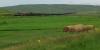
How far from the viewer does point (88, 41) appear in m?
16.0

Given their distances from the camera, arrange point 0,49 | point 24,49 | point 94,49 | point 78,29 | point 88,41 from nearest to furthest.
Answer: point 94,49 < point 24,49 < point 88,41 < point 0,49 < point 78,29

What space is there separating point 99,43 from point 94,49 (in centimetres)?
176

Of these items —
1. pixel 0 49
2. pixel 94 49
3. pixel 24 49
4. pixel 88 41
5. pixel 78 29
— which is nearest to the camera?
pixel 94 49

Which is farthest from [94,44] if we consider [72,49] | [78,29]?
[78,29]

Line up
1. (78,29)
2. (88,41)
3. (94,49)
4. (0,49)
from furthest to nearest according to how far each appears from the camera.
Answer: (78,29) → (0,49) → (88,41) → (94,49)

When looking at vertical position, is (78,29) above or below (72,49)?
below

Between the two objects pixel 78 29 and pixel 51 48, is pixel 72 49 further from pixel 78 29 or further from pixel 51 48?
pixel 78 29

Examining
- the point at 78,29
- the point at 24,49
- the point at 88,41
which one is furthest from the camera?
the point at 78,29

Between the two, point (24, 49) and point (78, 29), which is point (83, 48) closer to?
point (24, 49)

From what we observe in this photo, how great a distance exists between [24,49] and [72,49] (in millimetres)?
2459

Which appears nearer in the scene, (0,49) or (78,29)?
(0,49)

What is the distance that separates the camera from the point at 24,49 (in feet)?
49.0

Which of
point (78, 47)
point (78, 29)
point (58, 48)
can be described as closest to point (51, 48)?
point (58, 48)

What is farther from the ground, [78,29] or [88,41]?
[88,41]
